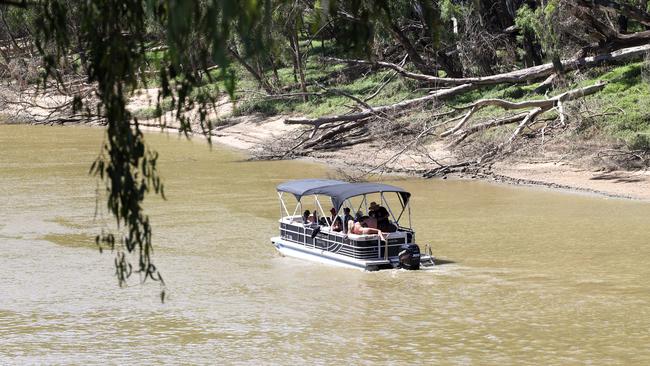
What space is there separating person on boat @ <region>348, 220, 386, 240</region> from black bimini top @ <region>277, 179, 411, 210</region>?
49 centimetres

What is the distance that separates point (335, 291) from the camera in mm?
19250

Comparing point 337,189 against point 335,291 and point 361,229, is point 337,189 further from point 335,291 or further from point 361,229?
point 335,291

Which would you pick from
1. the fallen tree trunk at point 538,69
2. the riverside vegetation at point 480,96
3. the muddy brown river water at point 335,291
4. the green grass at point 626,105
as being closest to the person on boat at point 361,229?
the muddy brown river water at point 335,291

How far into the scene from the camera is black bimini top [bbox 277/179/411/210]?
21.6m

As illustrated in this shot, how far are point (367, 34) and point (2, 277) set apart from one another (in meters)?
13.5

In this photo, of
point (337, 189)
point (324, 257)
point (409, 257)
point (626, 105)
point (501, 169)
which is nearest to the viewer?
point (409, 257)

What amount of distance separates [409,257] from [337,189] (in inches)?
102

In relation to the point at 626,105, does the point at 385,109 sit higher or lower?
higher

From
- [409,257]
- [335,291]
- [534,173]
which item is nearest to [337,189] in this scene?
[409,257]

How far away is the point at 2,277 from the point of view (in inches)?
820

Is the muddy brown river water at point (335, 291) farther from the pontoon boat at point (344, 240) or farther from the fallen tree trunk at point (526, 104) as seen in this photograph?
the fallen tree trunk at point (526, 104)

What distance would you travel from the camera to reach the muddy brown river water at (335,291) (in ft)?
51.4

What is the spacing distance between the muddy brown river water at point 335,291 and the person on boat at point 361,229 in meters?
0.79

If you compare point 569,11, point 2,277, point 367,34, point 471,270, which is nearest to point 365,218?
point 471,270
